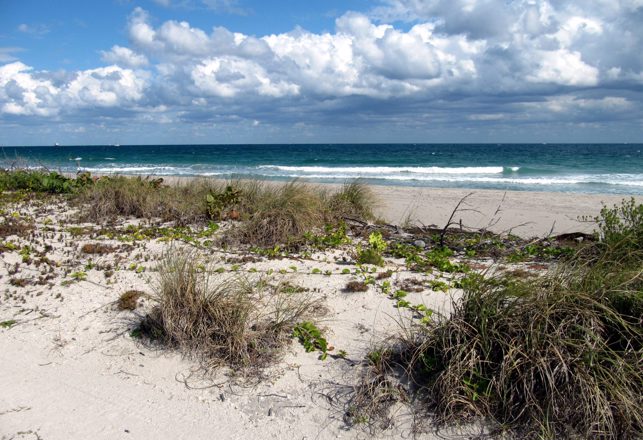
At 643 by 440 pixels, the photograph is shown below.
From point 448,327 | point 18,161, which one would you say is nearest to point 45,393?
point 448,327

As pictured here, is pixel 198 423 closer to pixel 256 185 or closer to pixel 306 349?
pixel 306 349

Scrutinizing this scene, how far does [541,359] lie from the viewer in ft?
10.5

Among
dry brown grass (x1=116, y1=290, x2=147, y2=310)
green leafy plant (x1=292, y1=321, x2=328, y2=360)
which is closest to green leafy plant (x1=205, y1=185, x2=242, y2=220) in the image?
dry brown grass (x1=116, y1=290, x2=147, y2=310)

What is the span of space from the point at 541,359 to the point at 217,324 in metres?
2.51

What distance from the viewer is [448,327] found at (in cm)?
364

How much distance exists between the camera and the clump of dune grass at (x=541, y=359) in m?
3.12

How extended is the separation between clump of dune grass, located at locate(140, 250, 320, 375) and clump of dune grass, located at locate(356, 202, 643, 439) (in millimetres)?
927

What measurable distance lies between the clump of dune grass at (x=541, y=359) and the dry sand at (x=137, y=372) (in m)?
0.37

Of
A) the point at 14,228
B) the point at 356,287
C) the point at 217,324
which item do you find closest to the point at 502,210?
the point at 356,287

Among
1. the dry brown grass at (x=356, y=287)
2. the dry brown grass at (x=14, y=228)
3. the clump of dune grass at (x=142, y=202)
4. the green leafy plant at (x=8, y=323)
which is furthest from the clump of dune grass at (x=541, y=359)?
the dry brown grass at (x=14, y=228)

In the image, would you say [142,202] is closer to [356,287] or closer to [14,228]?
[14,228]

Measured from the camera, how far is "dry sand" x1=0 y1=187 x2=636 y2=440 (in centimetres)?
342

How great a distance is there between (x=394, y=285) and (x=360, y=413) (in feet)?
6.69

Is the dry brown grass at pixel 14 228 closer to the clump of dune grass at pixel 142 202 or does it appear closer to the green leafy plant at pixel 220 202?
the clump of dune grass at pixel 142 202
